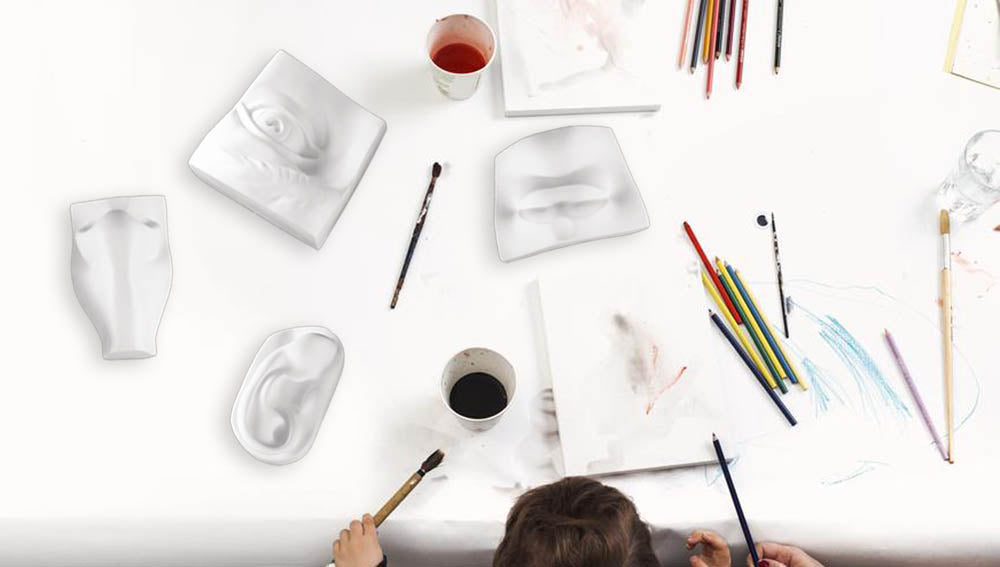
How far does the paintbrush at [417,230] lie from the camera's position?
71 centimetres

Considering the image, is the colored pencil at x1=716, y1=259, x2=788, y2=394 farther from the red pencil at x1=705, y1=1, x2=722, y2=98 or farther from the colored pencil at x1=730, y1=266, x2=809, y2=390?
the red pencil at x1=705, y1=1, x2=722, y2=98

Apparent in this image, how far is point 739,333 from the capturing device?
71 cm

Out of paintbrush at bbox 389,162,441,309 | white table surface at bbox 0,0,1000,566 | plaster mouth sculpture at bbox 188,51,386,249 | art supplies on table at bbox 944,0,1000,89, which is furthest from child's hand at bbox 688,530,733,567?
art supplies on table at bbox 944,0,1000,89

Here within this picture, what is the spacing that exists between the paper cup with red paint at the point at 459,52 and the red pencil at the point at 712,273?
0.28 meters

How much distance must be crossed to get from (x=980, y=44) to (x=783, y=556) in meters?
0.65

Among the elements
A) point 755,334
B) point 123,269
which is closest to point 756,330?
point 755,334

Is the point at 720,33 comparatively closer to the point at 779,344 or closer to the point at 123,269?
the point at 779,344

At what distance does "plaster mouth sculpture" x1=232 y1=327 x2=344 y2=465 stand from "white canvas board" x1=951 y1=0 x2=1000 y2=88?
0.80m

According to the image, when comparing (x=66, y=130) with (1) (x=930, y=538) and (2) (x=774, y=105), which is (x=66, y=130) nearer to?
(2) (x=774, y=105)

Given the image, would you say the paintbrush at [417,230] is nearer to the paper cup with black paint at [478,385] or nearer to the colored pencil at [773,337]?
the paper cup with black paint at [478,385]

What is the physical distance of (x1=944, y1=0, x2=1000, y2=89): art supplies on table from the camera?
2.67 feet

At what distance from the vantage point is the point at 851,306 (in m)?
0.73

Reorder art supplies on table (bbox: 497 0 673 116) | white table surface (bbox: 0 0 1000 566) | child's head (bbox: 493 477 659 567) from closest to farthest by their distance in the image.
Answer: child's head (bbox: 493 477 659 567), white table surface (bbox: 0 0 1000 566), art supplies on table (bbox: 497 0 673 116)

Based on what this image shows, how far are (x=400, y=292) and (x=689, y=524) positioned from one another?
0.37m
